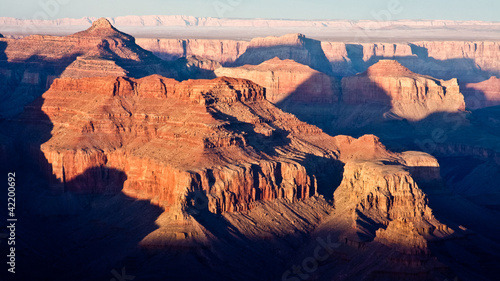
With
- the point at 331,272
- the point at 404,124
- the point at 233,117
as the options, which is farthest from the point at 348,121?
the point at 331,272

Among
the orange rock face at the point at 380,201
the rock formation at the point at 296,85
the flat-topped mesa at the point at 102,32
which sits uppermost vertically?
the flat-topped mesa at the point at 102,32

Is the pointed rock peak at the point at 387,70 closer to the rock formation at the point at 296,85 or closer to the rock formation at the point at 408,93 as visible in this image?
the rock formation at the point at 408,93

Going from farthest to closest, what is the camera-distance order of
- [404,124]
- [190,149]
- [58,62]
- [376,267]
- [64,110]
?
[58,62]
[404,124]
[64,110]
[190,149]
[376,267]

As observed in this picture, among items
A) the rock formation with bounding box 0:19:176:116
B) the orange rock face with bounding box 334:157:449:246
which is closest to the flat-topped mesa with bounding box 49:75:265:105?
the orange rock face with bounding box 334:157:449:246

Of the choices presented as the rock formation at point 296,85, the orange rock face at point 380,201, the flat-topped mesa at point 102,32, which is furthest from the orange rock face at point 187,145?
the flat-topped mesa at point 102,32

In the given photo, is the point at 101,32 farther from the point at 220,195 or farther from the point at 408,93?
the point at 220,195

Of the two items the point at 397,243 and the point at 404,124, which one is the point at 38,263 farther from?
the point at 404,124
